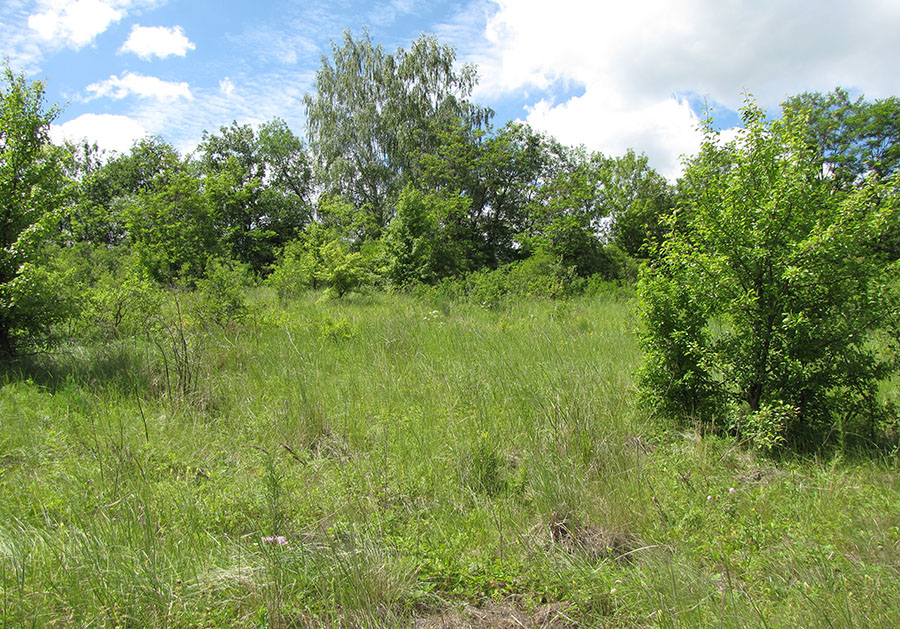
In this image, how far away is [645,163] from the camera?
24.8m

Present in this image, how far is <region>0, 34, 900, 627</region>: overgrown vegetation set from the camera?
2381 millimetres

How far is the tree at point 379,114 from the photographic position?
25.5 metres

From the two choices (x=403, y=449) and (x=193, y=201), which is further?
(x=193, y=201)

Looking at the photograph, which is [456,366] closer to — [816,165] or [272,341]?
[272,341]

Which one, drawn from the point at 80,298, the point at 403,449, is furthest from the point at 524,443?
the point at 80,298

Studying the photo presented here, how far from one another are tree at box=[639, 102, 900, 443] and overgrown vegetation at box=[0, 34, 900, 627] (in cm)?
3

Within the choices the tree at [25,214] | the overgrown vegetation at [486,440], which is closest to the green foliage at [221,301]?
the overgrown vegetation at [486,440]

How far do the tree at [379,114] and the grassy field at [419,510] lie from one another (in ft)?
68.5

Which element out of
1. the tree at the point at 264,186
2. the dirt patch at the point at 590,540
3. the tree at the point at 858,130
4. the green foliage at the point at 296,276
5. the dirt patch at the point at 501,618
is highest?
the tree at the point at 858,130

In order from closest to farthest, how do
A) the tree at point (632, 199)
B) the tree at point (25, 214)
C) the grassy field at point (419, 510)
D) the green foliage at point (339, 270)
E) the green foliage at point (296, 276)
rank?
the grassy field at point (419, 510)
the tree at point (25, 214)
the green foliage at point (339, 270)
the green foliage at point (296, 276)
the tree at point (632, 199)

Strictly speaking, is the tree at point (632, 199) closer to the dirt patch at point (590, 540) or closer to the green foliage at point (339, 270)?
the green foliage at point (339, 270)

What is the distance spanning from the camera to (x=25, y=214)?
21.3 feet

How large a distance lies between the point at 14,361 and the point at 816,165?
10.0 metres

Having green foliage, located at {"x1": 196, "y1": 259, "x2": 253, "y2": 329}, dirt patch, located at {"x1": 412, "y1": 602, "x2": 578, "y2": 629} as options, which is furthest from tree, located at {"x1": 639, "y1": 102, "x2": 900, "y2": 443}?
green foliage, located at {"x1": 196, "y1": 259, "x2": 253, "y2": 329}
